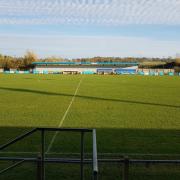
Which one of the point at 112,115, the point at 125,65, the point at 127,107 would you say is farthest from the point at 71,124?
the point at 125,65

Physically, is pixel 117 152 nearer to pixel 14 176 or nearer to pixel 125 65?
pixel 14 176

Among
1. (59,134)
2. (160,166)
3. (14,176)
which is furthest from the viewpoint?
(59,134)

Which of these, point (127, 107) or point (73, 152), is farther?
point (127, 107)

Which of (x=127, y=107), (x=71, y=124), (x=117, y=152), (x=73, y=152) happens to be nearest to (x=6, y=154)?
(x=73, y=152)

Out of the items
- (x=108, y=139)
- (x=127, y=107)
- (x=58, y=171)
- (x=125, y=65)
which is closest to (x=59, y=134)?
(x=108, y=139)

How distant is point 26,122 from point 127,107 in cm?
854

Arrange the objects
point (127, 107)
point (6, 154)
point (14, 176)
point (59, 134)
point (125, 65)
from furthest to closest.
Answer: point (125, 65) → point (127, 107) → point (59, 134) → point (6, 154) → point (14, 176)

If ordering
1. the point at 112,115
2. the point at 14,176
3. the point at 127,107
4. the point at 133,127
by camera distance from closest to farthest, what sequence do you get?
the point at 14,176, the point at 133,127, the point at 112,115, the point at 127,107

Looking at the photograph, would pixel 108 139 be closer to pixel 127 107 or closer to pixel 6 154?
pixel 6 154

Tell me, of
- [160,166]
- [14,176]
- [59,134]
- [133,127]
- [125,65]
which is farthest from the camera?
[125,65]

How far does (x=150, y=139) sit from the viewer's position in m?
14.1

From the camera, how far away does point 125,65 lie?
179750 mm

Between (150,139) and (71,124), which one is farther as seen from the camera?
(71,124)

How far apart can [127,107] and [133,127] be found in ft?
26.5
